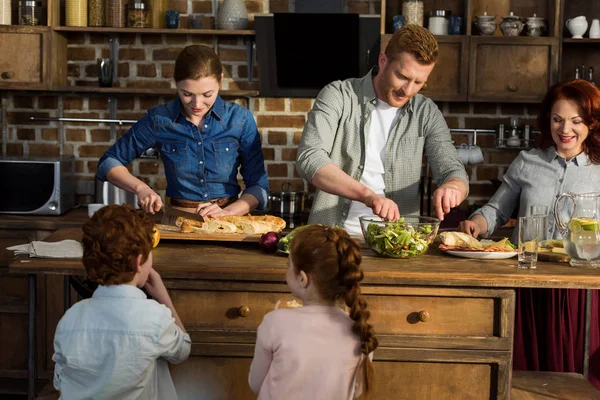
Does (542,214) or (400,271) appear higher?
(542,214)

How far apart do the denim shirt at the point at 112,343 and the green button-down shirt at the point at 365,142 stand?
126 cm

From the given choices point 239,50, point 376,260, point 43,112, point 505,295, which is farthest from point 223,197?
point 43,112

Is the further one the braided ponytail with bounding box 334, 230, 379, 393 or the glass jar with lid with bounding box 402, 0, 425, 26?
the glass jar with lid with bounding box 402, 0, 425, 26

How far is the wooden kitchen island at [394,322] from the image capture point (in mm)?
2580

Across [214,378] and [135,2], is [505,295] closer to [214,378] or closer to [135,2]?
[214,378]

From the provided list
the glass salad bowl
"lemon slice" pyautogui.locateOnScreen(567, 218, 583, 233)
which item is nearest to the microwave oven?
the glass salad bowl

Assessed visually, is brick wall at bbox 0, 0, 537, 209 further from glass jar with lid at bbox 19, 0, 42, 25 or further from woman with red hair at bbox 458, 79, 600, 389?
woman with red hair at bbox 458, 79, 600, 389

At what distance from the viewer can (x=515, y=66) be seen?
15.3ft

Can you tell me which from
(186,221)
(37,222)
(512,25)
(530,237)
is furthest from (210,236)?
(512,25)

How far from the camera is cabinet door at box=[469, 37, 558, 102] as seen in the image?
15.2ft

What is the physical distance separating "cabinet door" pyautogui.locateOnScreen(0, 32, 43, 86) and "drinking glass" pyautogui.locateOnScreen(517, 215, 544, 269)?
Result: 9.81ft

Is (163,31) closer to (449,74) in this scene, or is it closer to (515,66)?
(449,74)

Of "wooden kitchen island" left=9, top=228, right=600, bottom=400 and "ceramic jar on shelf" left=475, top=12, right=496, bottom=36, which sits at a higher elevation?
"ceramic jar on shelf" left=475, top=12, right=496, bottom=36

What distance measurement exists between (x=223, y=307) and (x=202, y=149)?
2.97 feet
